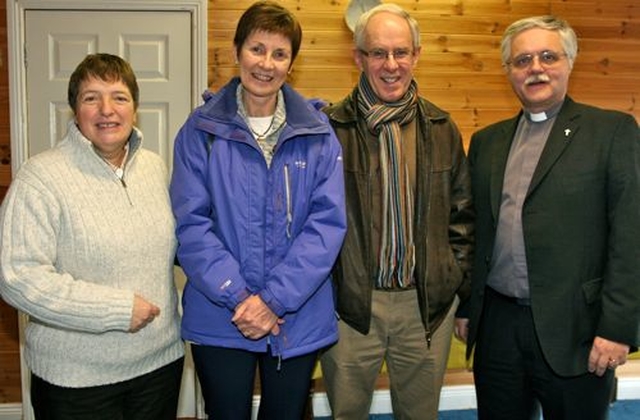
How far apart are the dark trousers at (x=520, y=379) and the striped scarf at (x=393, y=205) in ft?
1.03

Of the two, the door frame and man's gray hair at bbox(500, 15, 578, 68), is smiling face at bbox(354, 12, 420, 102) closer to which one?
man's gray hair at bbox(500, 15, 578, 68)

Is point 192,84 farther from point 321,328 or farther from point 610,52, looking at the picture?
point 610,52

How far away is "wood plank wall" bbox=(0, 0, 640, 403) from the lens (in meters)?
3.17

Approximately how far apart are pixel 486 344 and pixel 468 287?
0.65 ft

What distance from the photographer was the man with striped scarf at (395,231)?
1.95 metres

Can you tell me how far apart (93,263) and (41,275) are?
0.42 ft

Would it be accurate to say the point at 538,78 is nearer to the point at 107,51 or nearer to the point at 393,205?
the point at 393,205

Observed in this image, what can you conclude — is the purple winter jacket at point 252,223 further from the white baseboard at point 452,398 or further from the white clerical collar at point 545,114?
the white baseboard at point 452,398

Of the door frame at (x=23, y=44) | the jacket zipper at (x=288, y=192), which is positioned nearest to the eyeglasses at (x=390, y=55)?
the jacket zipper at (x=288, y=192)

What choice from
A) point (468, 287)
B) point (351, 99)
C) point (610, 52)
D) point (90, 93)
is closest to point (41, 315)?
point (90, 93)

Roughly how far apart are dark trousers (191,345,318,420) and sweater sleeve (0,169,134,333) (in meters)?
0.31

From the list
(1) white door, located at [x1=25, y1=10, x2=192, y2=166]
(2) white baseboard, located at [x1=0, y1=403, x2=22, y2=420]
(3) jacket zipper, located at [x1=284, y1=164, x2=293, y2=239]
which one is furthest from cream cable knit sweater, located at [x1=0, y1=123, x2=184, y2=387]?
(2) white baseboard, located at [x1=0, y1=403, x2=22, y2=420]

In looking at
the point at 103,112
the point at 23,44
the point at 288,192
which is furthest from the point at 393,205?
the point at 23,44

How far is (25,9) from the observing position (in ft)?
9.98
